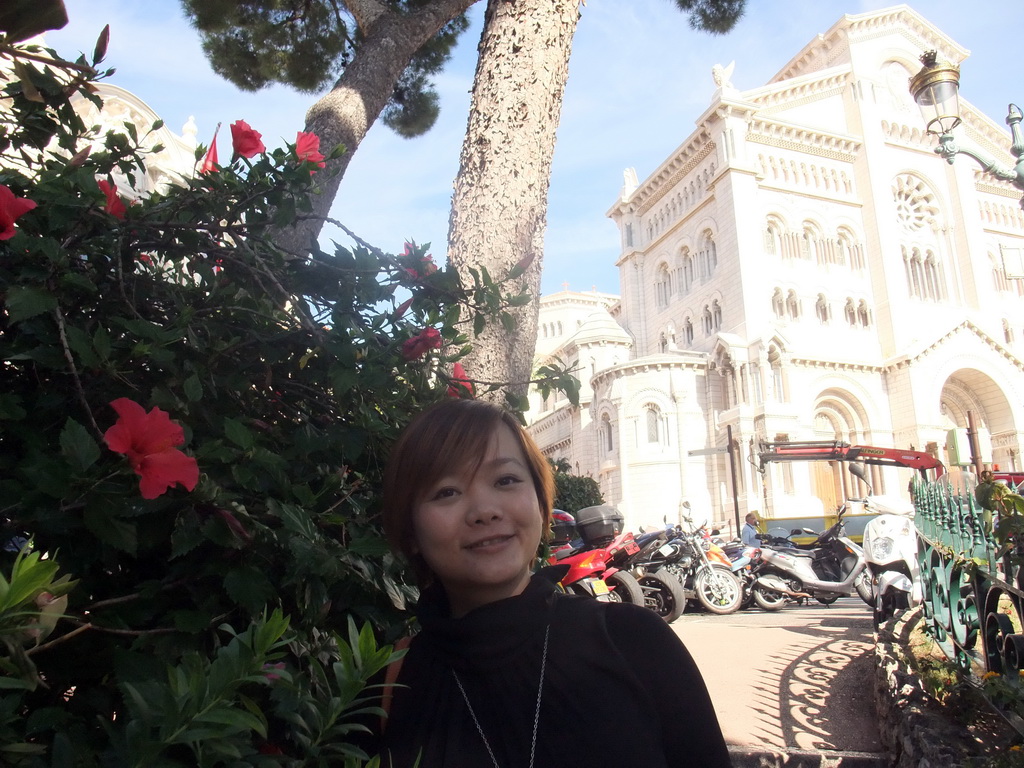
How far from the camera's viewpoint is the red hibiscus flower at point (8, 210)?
4.02 feet

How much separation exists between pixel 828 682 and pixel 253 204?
17.3 feet

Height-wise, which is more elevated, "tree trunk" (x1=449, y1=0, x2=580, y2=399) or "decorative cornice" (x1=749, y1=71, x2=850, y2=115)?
"decorative cornice" (x1=749, y1=71, x2=850, y2=115)

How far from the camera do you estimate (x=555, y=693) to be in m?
1.27

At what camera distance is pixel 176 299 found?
4.91ft

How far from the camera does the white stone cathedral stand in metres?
29.8

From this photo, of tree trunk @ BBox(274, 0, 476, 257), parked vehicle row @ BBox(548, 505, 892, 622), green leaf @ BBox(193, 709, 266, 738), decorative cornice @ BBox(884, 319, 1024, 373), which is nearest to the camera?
green leaf @ BBox(193, 709, 266, 738)

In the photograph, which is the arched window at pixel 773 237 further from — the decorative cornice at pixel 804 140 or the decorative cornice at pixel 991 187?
the decorative cornice at pixel 991 187

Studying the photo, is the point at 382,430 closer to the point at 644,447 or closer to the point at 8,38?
the point at 8,38

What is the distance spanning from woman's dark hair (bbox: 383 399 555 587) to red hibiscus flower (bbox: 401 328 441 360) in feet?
0.67

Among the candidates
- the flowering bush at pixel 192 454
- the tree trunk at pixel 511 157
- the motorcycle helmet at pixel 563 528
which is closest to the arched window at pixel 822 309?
the motorcycle helmet at pixel 563 528

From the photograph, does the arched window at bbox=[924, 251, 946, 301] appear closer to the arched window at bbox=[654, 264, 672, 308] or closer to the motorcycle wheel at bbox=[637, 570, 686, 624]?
the arched window at bbox=[654, 264, 672, 308]

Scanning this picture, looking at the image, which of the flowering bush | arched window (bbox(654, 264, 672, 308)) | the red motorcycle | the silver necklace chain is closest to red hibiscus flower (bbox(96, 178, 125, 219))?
the flowering bush

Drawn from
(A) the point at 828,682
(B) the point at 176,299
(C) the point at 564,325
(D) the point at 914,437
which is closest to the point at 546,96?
(B) the point at 176,299

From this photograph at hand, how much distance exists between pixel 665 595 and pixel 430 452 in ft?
25.1
